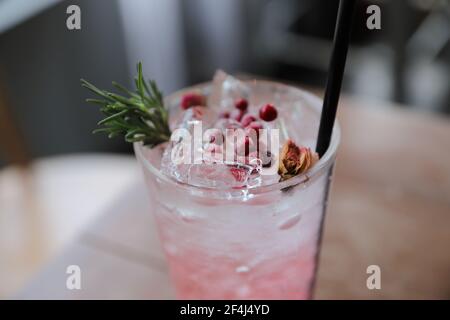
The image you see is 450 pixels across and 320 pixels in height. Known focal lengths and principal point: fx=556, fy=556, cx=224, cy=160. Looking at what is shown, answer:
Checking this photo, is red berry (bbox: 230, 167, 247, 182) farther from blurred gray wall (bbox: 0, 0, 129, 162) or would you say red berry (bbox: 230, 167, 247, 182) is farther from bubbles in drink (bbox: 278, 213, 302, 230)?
blurred gray wall (bbox: 0, 0, 129, 162)

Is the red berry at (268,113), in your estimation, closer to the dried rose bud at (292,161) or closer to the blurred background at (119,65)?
the dried rose bud at (292,161)

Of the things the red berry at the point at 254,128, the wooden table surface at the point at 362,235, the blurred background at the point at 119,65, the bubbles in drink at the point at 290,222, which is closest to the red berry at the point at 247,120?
the red berry at the point at 254,128

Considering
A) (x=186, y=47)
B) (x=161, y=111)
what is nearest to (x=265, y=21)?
(x=186, y=47)

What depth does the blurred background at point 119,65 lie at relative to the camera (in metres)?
1.32

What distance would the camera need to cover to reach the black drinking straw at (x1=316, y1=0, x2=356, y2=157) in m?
0.56

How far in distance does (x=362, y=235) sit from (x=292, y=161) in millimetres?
402

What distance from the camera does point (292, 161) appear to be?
0.60 metres

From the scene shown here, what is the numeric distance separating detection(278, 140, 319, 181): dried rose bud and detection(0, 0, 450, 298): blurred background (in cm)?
54

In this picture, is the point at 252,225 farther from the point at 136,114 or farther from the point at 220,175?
the point at 136,114

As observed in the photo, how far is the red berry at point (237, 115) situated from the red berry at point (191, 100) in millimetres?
61

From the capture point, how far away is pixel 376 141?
3.79 ft

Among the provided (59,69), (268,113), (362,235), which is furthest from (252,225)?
(59,69)

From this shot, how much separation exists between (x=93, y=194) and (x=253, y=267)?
2.35 feet
